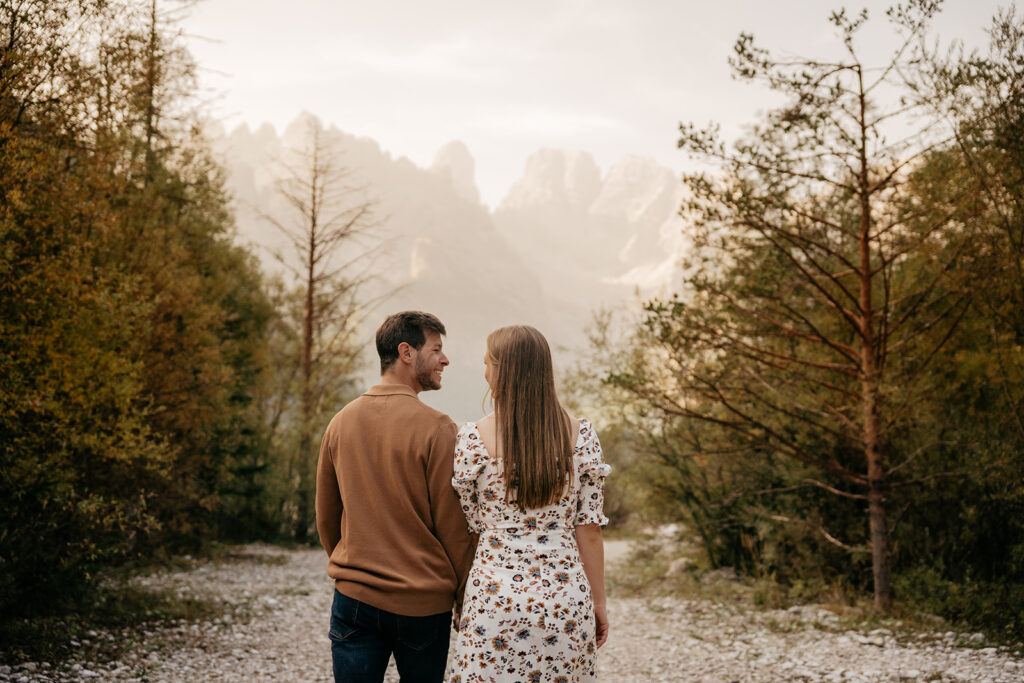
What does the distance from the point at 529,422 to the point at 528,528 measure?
0.40m

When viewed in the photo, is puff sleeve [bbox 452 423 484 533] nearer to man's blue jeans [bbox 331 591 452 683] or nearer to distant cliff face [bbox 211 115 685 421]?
man's blue jeans [bbox 331 591 452 683]

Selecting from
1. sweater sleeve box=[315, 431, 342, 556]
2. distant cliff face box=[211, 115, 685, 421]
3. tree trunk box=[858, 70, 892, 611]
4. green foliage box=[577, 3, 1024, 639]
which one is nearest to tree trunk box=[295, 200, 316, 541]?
green foliage box=[577, 3, 1024, 639]

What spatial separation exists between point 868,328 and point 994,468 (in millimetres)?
2038

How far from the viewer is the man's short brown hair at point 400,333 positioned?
9.98 feet

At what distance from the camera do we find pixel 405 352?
3.05 m

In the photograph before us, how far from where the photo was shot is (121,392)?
7.72m

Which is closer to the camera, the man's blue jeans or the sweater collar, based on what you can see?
the man's blue jeans

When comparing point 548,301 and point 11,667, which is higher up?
point 548,301

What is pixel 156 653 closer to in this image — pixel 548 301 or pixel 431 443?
pixel 431 443

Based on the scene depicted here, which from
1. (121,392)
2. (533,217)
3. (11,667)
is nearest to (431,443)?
(11,667)

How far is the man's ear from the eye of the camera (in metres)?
3.05

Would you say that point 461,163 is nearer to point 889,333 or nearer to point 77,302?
point 889,333

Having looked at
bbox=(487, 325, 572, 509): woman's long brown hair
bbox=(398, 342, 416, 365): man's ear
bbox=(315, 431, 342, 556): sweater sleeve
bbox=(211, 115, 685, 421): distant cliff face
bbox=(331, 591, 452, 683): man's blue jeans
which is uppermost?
bbox=(211, 115, 685, 421): distant cliff face

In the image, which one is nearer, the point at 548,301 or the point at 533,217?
the point at 548,301
